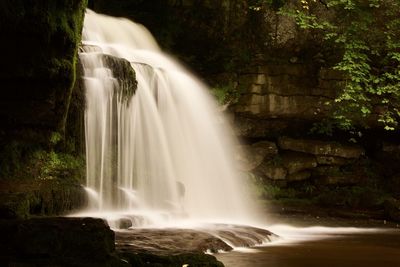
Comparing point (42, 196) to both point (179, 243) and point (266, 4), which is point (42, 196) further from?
point (266, 4)

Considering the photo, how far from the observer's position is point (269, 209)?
1466 cm

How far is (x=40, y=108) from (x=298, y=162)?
9489mm

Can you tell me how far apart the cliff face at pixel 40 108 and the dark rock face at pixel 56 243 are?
4.90 feet

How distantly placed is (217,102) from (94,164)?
5.85 m

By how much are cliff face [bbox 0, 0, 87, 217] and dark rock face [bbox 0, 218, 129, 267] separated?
1.49 meters

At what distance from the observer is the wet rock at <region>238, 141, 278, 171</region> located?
15.8 m

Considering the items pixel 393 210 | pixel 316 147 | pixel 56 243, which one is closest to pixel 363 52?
pixel 316 147

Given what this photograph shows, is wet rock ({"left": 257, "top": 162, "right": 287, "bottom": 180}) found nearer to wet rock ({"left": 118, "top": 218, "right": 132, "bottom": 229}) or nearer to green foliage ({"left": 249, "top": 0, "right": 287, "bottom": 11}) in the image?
green foliage ({"left": 249, "top": 0, "right": 287, "bottom": 11})

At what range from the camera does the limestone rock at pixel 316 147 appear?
52.4ft

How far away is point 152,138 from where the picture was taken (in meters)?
11.9

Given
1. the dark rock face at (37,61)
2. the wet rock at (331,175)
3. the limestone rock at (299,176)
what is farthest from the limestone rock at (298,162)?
the dark rock face at (37,61)

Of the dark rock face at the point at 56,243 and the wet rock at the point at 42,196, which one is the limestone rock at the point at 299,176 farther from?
the dark rock face at the point at 56,243

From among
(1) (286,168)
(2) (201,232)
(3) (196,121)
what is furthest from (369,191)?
(2) (201,232)

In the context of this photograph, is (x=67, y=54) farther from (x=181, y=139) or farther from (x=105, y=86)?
(x=181, y=139)
